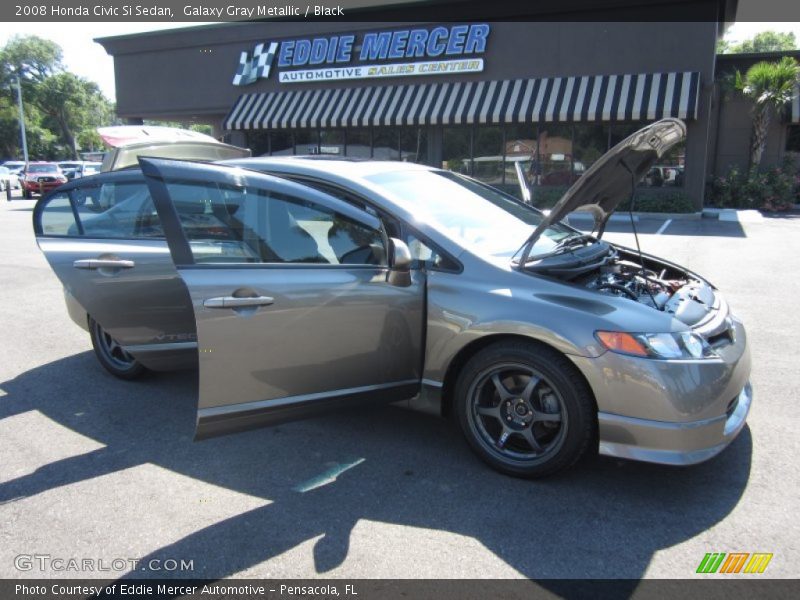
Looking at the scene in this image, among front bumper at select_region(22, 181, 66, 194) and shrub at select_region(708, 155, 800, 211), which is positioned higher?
shrub at select_region(708, 155, 800, 211)

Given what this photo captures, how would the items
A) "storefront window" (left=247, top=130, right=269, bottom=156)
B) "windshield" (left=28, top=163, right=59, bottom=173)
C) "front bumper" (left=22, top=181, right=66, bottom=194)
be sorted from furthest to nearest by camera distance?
"windshield" (left=28, top=163, right=59, bottom=173) → "front bumper" (left=22, top=181, right=66, bottom=194) → "storefront window" (left=247, top=130, right=269, bottom=156)

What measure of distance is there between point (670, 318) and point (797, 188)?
20.1 meters

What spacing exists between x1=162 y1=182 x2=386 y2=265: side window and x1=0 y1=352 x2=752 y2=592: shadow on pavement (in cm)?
118

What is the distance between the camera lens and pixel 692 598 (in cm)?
238

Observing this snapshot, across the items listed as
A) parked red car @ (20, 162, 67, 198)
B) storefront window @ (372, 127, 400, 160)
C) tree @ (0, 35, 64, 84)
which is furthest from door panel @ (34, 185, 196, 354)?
tree @ (0, 35, 64, 84)

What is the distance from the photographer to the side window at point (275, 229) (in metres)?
3.39

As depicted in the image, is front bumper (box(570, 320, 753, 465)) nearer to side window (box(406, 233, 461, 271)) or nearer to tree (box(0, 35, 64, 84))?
side window (box(406, 233, 461, 271))

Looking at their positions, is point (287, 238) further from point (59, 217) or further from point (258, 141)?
point (258, 141)

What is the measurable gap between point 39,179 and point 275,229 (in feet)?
95.7

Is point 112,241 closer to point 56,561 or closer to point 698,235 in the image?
point 56,561

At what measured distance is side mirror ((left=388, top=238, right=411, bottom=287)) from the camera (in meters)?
3.12

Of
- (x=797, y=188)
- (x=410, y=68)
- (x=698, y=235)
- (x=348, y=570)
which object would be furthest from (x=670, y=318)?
(x=797, y=188)

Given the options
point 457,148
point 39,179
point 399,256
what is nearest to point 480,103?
point 457,148

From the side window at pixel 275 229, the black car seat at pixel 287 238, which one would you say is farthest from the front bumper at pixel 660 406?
the black car seat at pixel 287 238
